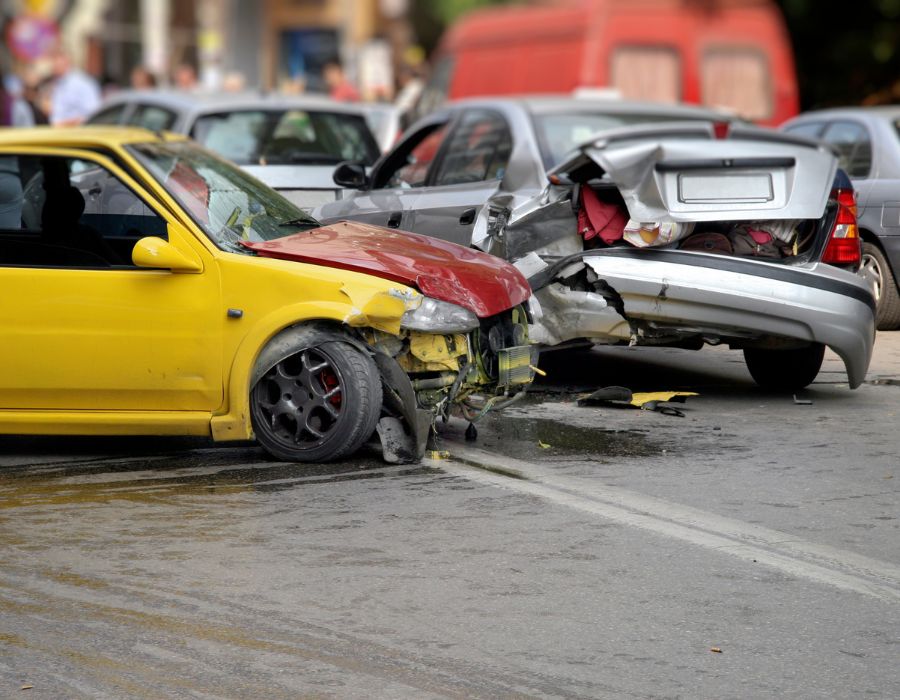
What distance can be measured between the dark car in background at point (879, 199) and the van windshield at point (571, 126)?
164 centimetres

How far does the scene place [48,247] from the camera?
25.1ft

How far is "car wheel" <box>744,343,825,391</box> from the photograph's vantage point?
31.4 ft

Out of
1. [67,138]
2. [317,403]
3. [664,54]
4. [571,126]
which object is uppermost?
[664,54]

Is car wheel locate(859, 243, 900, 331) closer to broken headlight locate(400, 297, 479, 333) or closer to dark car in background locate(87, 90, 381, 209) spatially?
dark car in background locate(87, 90, 381, 209)

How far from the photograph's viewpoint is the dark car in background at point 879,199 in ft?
38.5

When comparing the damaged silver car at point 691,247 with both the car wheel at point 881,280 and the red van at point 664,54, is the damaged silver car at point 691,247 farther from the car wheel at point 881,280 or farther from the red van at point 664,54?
the red van at point 664,54

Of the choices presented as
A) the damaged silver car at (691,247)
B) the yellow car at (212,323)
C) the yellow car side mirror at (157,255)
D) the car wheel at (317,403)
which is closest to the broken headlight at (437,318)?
the yellow car at (212,323)

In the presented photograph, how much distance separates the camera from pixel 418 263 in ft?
24.7

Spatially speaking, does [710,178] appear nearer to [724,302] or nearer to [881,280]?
[724,302]

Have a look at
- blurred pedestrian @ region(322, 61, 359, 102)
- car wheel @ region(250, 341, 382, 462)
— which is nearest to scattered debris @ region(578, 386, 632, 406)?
car wheel @ region(250, 341, 382, 462)

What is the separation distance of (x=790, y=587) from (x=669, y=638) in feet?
2.34

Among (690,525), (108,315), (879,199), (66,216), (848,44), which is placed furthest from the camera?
(848,44)

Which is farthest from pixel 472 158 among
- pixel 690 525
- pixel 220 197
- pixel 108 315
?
pixel 690 525

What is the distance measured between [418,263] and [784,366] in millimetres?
3040
